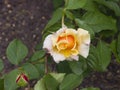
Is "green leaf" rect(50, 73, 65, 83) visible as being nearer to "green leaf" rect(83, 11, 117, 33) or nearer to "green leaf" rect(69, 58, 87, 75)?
"green leaf" rect(69, 58, 87, 75)

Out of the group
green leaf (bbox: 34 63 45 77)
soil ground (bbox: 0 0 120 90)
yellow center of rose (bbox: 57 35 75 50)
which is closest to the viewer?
yellow center of rose (bbox: 57 35 75 50)

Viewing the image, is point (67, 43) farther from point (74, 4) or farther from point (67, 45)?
point (74, 4)

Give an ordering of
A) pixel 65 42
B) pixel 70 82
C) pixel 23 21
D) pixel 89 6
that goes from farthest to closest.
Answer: pixel 23 21
pixel 89 6
pixel 70 82
pixel 65 42

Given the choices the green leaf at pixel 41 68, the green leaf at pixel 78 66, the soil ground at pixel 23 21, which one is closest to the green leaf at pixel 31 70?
the green leaf at pixel 41 68

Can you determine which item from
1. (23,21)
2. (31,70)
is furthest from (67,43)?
(23,21)

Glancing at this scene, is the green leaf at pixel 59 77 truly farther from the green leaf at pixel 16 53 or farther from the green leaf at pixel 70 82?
the green leaf at pixel 16 53

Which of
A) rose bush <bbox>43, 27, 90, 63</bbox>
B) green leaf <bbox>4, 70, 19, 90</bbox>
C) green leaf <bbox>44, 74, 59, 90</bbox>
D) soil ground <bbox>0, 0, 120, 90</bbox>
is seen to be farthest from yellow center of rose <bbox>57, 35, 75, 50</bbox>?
soil ground <bbox>0, 0, 120, 90</bbox>

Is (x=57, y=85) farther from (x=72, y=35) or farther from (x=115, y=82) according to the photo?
(x=115, y=82)
